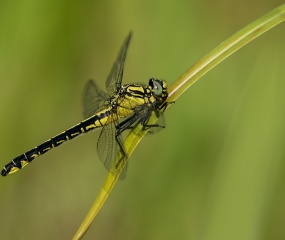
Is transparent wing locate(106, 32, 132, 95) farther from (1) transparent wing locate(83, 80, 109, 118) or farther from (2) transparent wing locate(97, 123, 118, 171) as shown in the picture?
(2) transparent wing locate(97, 123, 118, 171)

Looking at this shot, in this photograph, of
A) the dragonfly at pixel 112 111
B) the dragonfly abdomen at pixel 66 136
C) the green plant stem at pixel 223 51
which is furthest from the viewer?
the dragonfly abdomen at pixel 66 136

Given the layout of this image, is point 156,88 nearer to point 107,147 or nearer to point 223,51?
point 107,147

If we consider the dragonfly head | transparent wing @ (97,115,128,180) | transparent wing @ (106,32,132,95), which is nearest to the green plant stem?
transparent wing @ (97,115,128,180)

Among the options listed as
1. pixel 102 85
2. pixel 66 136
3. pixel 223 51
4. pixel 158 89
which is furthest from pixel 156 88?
pixel 102 85

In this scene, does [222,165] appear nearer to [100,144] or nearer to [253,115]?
[253,115]

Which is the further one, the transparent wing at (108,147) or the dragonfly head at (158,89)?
the dragonfly head at (158,89)

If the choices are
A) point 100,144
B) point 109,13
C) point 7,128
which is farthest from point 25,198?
point 109,13

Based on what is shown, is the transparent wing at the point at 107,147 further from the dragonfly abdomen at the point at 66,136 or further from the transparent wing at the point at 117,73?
the transparent wing at the point at 117,73

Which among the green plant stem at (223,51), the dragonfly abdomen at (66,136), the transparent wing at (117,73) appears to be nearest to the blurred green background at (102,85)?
the dragonfly abdomen at (66,136)
